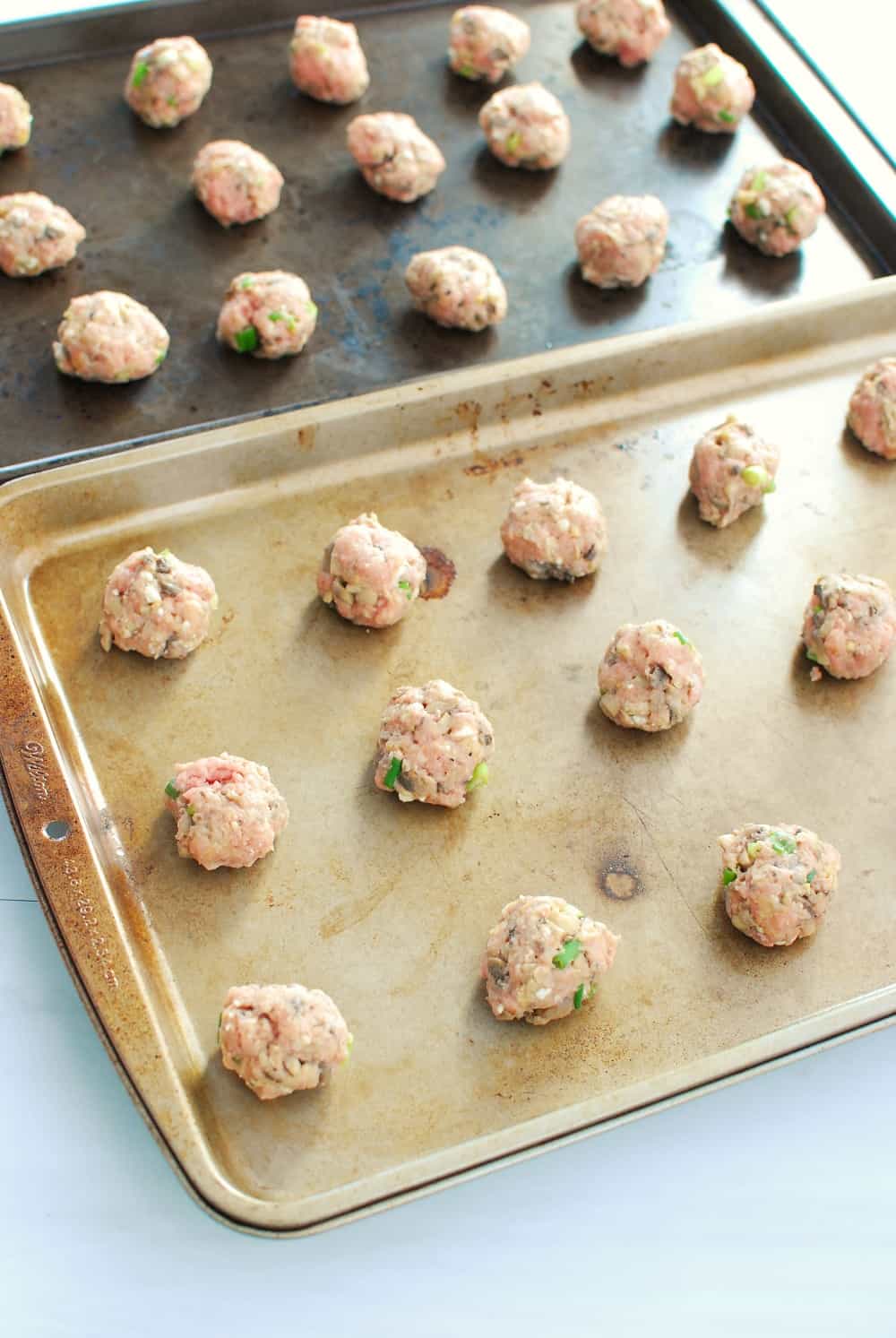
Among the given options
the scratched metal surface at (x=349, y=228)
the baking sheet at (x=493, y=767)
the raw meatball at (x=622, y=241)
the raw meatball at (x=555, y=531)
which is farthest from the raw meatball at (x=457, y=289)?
the raw meatball at (x=555, y=531)

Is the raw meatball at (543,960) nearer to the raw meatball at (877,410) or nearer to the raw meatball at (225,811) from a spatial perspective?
the raw meatball at (225,811)

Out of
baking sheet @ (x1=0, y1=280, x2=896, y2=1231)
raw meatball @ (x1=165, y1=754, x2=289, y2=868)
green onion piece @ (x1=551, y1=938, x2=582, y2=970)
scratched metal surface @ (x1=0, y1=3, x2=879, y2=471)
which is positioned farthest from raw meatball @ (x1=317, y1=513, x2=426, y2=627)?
green onion piece @ (x1=551, y1=938, x2=582, y2=970)

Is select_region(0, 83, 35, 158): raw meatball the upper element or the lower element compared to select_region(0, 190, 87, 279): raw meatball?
upper

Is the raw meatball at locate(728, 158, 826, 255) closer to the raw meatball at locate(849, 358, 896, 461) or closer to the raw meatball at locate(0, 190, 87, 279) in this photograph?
the raw meatball at locate(849, 358, 896, 461)

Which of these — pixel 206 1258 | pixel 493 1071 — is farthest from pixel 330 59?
pixel 206 1258

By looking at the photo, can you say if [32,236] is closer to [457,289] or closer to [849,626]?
[457,289]

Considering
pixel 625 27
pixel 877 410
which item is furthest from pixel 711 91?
pixel 877 410
